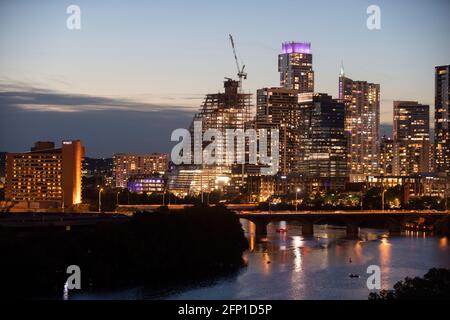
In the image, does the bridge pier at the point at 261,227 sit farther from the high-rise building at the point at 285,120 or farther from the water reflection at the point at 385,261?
the high-rise building at the point at 285,120

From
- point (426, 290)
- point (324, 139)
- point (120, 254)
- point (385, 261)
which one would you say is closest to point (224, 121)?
point (324, 139)

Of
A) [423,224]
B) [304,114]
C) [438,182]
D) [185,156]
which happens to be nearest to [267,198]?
[185,156]

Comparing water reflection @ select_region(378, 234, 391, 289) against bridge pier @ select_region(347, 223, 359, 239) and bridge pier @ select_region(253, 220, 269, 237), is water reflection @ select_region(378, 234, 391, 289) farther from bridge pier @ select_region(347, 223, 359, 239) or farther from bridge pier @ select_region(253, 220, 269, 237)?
bridge pier @ select_region(253, 220, 269, 237)

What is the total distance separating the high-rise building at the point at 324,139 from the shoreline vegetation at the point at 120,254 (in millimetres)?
82088

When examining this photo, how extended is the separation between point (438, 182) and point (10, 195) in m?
47.0

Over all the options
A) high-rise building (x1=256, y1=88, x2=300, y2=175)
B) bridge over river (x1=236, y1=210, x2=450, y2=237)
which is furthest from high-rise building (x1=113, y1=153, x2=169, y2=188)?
bridge over river (x1=236, y1=210, x2=450, y2=237)

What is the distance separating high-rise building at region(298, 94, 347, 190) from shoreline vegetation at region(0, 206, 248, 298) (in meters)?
82.1

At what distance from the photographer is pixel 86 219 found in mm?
39906

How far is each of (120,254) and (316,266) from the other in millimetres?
7517

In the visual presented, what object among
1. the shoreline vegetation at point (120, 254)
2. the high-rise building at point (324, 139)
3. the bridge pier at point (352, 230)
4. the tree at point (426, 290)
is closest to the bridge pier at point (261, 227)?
the bridge pier at point (352, 230)

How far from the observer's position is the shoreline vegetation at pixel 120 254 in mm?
28203

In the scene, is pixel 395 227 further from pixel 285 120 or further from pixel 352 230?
pixel 285 120

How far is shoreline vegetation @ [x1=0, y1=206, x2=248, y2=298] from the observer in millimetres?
28203

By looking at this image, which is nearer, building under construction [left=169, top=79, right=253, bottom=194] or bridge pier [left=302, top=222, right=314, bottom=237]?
bridge pier [left=302, top=222, right=314, bottom=237]
